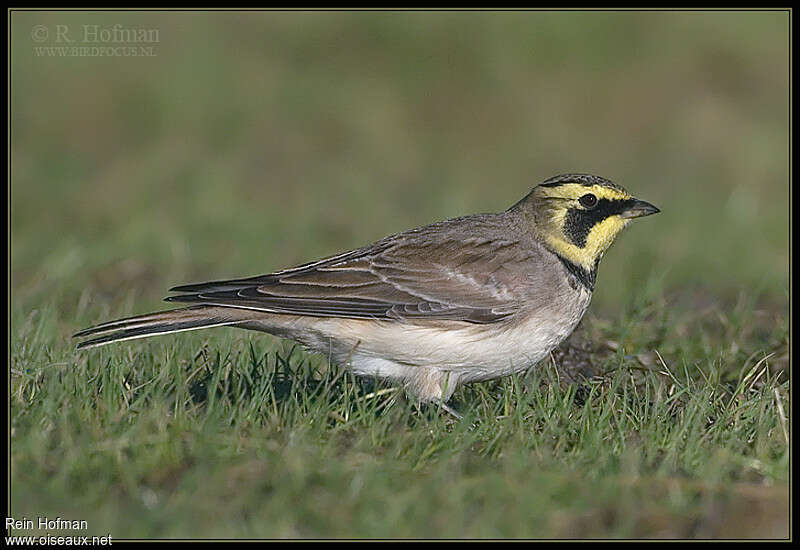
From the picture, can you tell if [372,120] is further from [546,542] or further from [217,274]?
[546,542]

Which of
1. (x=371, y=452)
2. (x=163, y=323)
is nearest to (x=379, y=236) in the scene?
(x=163, y=323)

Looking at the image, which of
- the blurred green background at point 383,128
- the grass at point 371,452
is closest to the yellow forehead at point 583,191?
the grass at point 371,452

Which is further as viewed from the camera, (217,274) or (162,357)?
(217,274)

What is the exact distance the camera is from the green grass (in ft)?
15.3

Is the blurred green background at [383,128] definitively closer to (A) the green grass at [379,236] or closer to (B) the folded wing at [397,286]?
(A) the green grass at [379,236]

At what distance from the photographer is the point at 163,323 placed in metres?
5.86

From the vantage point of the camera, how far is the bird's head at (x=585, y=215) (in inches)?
255

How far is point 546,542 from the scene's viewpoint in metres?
4.46

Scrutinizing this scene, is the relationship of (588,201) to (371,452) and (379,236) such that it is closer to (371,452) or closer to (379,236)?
(371,452)

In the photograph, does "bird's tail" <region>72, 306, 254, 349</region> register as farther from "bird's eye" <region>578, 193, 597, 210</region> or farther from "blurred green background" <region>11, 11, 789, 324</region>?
"blurred green background" <region>11, 11, 789, 324</region>

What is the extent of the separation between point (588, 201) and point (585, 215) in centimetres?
8

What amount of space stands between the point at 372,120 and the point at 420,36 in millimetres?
1580

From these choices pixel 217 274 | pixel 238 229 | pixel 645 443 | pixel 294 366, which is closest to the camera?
pixel 645 443

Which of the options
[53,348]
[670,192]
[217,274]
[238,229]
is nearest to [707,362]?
[53,348]
